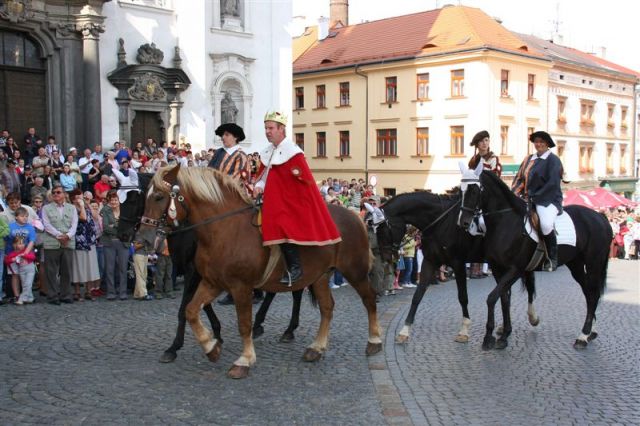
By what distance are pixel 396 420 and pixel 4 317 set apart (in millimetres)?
7317

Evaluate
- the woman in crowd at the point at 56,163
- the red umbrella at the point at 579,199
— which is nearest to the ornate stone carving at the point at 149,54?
the woman in crowd at the point at 56,163

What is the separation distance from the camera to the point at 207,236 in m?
7.34

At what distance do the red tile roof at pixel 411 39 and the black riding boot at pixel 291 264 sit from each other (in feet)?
112

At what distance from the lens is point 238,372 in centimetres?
730

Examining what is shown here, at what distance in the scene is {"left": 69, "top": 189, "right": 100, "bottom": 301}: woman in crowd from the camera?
12.9 metres

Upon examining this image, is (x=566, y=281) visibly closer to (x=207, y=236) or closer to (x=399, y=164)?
(x=207, y=236)

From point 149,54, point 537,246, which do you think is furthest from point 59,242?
point 149,54

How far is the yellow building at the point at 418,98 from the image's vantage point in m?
40.3

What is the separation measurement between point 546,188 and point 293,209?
375cm

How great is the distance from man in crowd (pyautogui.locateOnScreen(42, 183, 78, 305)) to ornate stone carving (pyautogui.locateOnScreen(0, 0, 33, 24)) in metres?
10.5

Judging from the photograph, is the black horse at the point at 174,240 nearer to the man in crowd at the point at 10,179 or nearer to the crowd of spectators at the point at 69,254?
the crowd of spectators at the point at 69,254

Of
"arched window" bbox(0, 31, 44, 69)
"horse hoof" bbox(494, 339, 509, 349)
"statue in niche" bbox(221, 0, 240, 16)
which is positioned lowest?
"horse hoof" bbox(494, 339, 509, 349)

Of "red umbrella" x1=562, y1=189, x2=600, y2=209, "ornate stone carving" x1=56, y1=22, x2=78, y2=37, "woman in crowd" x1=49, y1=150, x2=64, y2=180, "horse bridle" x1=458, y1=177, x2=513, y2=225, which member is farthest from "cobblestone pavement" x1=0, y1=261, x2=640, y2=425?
"red umbrella" x1=562, y1=189, x2=600, y2=209

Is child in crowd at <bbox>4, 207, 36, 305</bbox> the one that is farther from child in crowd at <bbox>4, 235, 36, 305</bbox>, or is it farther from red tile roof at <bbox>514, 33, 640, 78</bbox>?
red tile roof at <bbox>514, 33, 640, 78</bbox>
